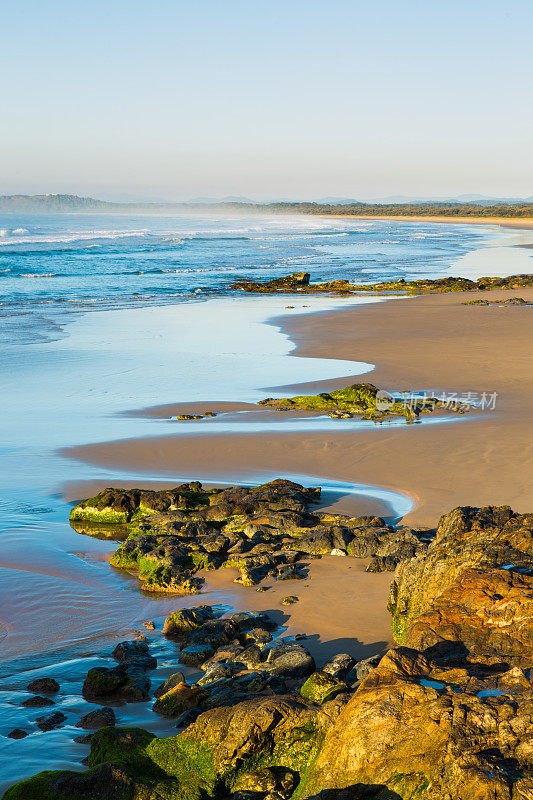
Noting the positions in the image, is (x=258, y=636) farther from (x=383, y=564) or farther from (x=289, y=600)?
(x=383, y=564)

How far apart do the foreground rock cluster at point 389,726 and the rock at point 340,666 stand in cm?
1

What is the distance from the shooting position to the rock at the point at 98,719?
4605 millimetres

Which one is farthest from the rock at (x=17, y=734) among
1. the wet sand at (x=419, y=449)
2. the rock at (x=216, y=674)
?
the wet sand at (x=419, y=449)

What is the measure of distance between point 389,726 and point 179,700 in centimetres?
194

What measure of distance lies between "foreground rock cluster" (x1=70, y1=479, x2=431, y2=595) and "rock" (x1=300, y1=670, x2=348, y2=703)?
2.38 metres

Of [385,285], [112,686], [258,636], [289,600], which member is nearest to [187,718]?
[112,686]

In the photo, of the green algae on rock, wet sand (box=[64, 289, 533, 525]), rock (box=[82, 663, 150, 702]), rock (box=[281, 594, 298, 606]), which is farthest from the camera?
the green algae on rock

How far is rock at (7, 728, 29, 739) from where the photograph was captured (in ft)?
14.7

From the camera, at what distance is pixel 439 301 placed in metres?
28.3

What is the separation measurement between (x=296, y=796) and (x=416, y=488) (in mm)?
6047

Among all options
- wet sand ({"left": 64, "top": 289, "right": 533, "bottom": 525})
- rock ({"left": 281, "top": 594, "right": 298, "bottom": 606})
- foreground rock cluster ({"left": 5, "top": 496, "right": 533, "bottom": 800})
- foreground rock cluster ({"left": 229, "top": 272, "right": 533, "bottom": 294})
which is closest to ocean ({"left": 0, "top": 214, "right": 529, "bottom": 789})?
wet sand ({"left": 64, "top": 289, "right": 533, "bottom": 525})

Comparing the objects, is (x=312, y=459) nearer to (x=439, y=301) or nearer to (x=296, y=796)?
(x=296, y=796)

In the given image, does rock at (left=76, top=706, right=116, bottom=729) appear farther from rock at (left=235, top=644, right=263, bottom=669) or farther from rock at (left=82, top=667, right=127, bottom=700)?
rock at (left=235, top=644, right=263, bottom=669)

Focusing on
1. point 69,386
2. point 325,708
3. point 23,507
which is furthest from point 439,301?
point 325,708
